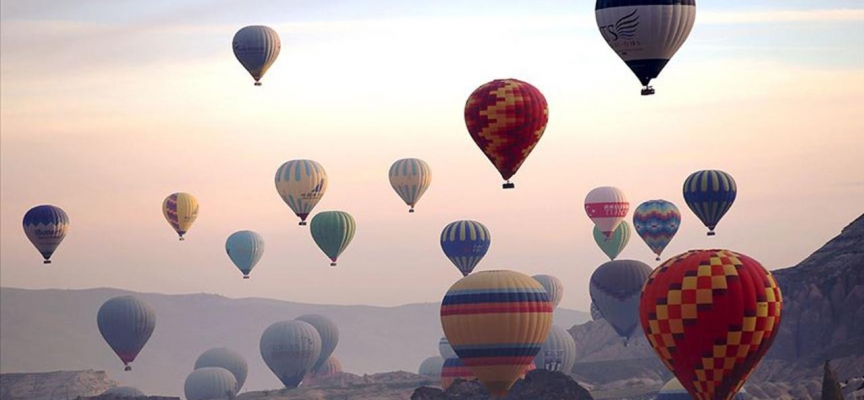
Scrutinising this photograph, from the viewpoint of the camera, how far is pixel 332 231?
564 feet

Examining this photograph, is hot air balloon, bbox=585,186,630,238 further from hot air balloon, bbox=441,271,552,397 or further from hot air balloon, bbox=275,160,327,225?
hot air balloon, bbox=441,271,552,397

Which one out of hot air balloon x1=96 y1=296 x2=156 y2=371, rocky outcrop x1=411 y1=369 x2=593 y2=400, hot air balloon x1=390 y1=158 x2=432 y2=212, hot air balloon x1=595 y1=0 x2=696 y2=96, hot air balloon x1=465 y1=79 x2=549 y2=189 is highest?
hot air balloon x1=595 y1=0 x2=696 y2=96

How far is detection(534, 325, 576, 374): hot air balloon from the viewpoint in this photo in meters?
172

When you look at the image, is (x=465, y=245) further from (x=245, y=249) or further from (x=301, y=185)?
(x=245, y=249)

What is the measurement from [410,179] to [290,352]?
110 ft

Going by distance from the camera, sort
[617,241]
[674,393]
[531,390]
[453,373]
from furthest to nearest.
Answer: [617,241] < [453,373] < [531,390] < [674,393]

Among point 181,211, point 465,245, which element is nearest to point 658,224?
point 465,245

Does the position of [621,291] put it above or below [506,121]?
below

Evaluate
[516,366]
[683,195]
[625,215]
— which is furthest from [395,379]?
[516,366]

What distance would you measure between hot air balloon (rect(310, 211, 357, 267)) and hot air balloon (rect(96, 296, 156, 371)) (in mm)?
19375

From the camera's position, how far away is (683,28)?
10469cm

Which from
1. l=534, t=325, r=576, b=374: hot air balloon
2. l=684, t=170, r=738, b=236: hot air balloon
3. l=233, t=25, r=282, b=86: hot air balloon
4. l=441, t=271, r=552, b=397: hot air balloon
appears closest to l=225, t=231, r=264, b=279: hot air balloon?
l=534, t=325, r=576, b=374: hot air balloon

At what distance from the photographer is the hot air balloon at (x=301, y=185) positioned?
158m

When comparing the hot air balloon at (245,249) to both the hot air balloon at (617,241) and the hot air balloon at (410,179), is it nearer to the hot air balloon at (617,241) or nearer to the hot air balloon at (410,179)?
the hot air balloon at (410,179)
